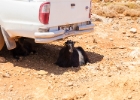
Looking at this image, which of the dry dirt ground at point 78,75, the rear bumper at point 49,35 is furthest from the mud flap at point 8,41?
the rear bumper at point 49,35

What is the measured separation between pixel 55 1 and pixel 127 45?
430 centimetres

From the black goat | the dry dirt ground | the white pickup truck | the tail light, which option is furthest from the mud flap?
the tail light

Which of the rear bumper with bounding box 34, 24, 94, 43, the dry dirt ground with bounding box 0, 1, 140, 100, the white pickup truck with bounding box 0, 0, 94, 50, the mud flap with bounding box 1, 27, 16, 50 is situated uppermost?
the white pickup truck with bounding box 0, 0, 94, 50

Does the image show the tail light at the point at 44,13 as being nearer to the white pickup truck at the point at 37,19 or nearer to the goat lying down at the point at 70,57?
the white pickup truck at the point at 37,19

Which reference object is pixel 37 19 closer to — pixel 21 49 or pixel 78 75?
pixel 78 75

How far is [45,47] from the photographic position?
32.3 feet

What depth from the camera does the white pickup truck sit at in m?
7.16

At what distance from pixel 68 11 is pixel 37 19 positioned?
1023 mm

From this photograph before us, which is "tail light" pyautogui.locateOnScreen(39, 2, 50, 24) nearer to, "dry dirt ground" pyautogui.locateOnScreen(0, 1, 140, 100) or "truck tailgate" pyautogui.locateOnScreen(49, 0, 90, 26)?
"truck tailgate" pyautogui.locateOnScreen(49, 0, 90, 26)

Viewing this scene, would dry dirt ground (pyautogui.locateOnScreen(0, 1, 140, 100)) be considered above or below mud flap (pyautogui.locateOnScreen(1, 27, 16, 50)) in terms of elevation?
below

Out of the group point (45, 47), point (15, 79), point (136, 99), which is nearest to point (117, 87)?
point (136, 99)

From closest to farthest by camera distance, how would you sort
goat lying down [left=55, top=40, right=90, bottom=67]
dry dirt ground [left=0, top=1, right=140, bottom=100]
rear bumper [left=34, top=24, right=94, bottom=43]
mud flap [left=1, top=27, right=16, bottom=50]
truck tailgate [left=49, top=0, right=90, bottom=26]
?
1. dry dirt ground [left=0, top=1, right=140, bottom=100]
2. rear bumper [left=34, top=24, right=94, bottom=43]
3. truck tailgate [left=49, top=0, right=90, bottom=26]
4. mud flap [left=1, top=27, right=16, bottom=50]
5. goat lying down [left=55, top=40, right=90, bottom=67]

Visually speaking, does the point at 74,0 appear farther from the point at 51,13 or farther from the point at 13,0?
the point at 13,0

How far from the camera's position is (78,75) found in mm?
7543
